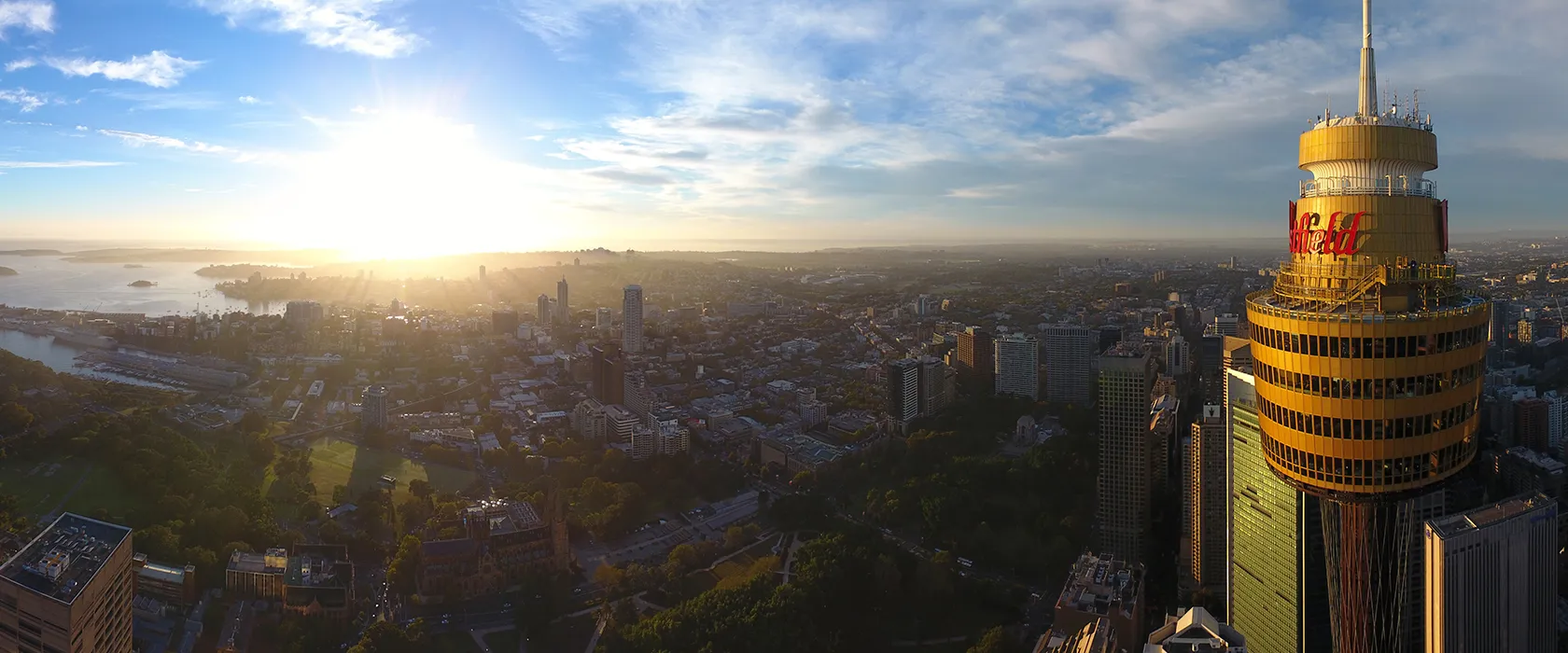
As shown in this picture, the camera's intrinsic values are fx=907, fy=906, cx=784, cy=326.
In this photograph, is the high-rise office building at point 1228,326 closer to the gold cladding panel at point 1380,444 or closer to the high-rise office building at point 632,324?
the gold cladding panel at point 1380,444

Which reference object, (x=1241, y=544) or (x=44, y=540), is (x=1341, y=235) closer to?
(x=1241, y=544)

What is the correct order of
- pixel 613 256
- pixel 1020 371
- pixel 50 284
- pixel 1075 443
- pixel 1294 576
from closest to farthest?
pixel 1294 576
pixel 1075 443
pixel 1020 371
pixel 50 284
pixel 613 256

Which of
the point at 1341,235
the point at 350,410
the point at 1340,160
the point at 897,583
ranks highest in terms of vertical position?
the point at 1340,160

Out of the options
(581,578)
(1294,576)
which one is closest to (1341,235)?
(1294,576)

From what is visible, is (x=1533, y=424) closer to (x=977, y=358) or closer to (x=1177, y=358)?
(x=1177, y=358)

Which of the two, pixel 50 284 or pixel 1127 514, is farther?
pixel 50 284

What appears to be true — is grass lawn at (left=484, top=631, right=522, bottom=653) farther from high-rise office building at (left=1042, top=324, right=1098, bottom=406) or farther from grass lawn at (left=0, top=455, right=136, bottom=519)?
high-rise office building at (left=1042, top=324, right=1098, bottom=406)

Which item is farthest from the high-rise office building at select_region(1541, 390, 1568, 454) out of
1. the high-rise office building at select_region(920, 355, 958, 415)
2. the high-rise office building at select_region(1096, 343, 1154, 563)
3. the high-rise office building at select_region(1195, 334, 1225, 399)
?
the high-rise office building at select_region(920, 355, 958, 415)
